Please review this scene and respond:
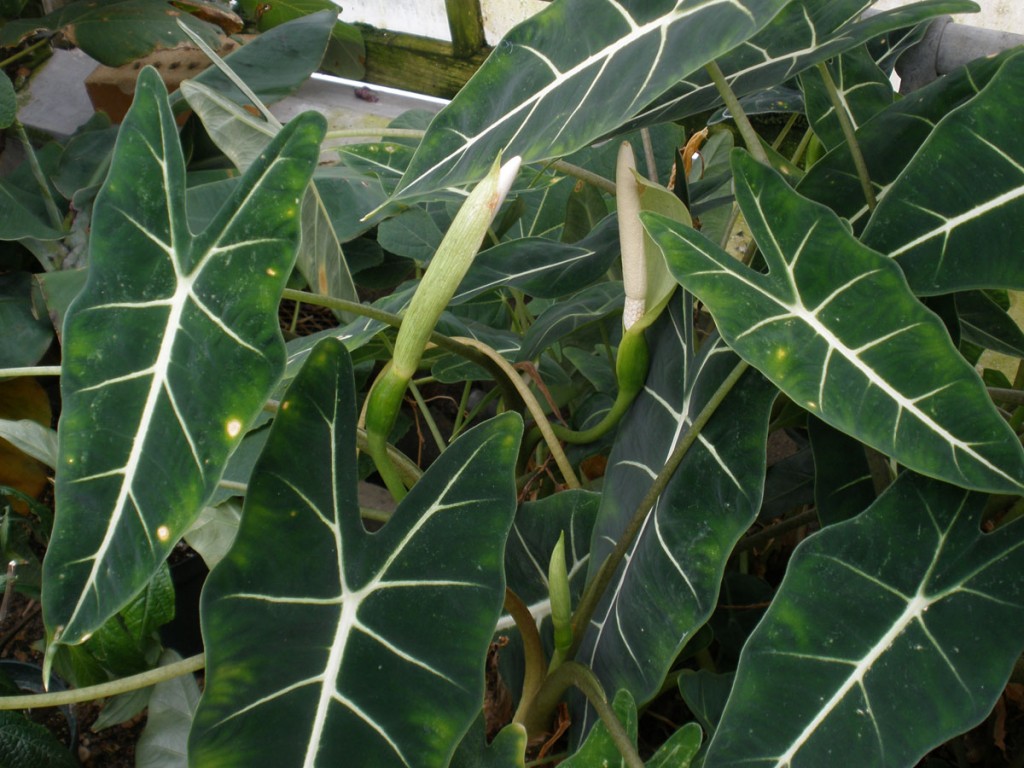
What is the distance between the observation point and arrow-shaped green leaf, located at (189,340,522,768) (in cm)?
58

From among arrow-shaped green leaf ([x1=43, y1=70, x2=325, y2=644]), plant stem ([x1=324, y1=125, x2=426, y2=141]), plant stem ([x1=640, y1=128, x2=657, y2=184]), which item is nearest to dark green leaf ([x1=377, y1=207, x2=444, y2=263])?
plant stem ([x1=324, y1=125, x2=426, y2=141])

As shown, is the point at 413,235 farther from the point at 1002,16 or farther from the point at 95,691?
the point at 1002,16

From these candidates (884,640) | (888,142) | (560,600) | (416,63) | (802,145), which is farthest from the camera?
(416,63)

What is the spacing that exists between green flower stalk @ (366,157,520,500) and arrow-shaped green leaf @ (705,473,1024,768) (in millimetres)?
295

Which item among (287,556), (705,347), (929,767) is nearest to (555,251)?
(705,347)

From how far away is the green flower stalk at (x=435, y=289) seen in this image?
A: 578mm

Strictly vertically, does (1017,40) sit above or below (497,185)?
below

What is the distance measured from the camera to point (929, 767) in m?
0.86

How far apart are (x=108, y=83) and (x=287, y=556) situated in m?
1.73

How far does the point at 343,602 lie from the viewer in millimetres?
634

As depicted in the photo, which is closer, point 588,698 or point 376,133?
point 588,698

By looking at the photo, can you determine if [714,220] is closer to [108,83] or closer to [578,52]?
[578,52]

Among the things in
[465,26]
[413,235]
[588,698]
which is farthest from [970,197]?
[465,26]

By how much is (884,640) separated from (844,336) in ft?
0.65
